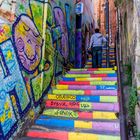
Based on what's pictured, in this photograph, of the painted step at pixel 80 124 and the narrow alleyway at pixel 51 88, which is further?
the painted step at pixel 80 124

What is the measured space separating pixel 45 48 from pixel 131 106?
2563mm

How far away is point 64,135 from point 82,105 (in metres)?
1.13

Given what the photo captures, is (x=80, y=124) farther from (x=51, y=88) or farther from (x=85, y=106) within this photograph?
(x=51, y=88)

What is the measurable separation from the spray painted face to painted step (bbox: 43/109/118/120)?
3.58 ft

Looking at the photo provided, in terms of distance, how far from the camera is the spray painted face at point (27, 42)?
5626 mm

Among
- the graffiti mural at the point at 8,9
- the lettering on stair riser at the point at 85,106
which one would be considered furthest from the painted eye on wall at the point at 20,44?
the lettering on stair riser at the point at 85,106

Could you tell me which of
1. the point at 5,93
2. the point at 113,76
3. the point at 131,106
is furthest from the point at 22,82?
the point at 113,76

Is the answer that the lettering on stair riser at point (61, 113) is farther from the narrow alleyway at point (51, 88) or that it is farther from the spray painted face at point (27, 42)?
the spray painted face at point (27, 42)

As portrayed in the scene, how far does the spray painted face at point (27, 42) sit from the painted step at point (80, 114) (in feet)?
3.58

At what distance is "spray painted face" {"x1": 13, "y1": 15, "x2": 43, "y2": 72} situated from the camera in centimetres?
563

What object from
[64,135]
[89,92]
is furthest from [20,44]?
[89,92]

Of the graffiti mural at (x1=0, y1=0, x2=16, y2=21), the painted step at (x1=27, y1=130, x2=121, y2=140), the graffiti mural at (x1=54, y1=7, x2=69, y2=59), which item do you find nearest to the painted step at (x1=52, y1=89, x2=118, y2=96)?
the painted step at (x1=27, y1=130, x2=121, y2=140)

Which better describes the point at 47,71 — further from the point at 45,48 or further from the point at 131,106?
the point at 131,106

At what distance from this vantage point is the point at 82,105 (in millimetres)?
6438
